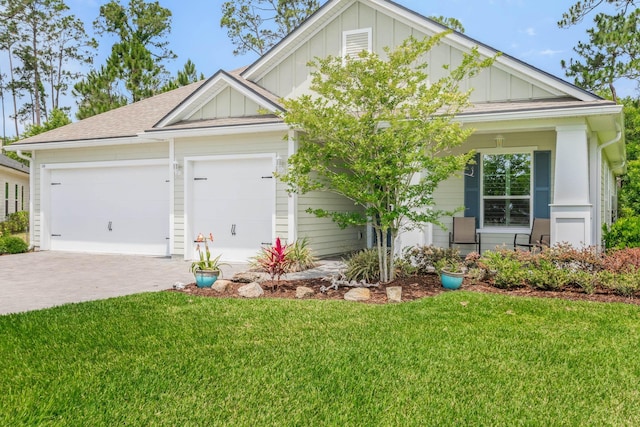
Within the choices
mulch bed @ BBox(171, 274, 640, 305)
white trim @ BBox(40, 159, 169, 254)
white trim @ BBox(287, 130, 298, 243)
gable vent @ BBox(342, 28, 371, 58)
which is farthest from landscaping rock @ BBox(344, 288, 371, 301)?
white trim @ BBox(40, 159, 169, 254)

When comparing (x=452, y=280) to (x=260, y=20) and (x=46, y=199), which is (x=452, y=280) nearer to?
(x=46, y=199)

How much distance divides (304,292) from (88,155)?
8554 mm

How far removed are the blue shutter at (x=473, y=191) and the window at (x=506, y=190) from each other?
0.13m

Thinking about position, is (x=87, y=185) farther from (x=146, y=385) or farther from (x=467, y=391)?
(x=467, y=391)

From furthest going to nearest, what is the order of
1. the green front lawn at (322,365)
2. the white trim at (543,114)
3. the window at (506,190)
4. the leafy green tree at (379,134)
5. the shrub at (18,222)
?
the shrub at (18,222) → the window at (506,190) → the white trim at (543,114) → the leafy green tree at (379,134) → the green front lawn at (322,365)

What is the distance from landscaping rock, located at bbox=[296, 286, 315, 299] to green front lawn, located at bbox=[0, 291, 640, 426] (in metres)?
0.89

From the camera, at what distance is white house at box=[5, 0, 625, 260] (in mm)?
8836

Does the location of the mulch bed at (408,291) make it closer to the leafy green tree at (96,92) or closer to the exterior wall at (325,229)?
the exterior wall at (325,229)

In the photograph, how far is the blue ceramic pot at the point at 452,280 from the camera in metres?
6.71

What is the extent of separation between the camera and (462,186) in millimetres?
11219

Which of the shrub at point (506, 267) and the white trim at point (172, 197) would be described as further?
the white trim at point (172, 197)

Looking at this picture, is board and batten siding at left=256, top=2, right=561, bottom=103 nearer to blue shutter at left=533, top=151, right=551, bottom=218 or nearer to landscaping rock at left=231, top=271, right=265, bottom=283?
blue shutter at left=533, top=151, right=551, bottom=218

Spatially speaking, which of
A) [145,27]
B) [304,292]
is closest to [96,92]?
[145,27]

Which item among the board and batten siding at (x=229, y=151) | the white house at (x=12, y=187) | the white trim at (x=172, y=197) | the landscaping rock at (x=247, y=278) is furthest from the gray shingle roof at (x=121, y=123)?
the white house at (x=12, y=187)
